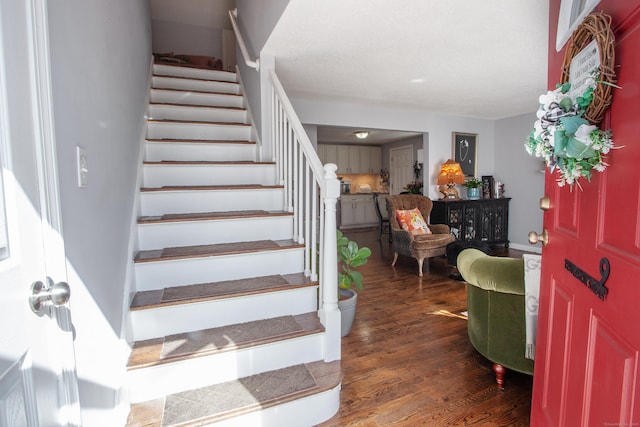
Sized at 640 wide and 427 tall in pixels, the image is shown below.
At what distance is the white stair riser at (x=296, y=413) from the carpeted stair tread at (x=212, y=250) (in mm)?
896

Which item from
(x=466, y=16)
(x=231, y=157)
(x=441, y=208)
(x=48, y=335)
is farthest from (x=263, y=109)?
(x=441, y=208)

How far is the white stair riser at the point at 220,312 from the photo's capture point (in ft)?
5.42

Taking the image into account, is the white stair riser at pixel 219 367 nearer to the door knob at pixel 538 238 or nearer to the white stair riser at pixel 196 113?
the door knob at pixel 538 238

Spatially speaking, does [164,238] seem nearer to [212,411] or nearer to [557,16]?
[212,411]

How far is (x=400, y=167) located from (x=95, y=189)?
7.22m

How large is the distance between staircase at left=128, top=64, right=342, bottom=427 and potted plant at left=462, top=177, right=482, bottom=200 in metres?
3.72

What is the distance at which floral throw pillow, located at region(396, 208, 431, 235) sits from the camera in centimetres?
428

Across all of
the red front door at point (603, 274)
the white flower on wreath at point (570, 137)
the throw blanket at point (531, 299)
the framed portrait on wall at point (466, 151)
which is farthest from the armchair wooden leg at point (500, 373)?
the framed portrait on wall at point (466, 151)

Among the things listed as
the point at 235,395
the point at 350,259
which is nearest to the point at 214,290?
the point at 235,395

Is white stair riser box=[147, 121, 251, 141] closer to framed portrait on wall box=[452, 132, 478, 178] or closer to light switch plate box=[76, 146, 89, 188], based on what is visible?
light switch plate box=[76, 146, 89, 188]

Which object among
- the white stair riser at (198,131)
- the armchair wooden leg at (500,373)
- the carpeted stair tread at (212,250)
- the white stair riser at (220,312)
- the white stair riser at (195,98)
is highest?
the white stair riser at (195,98)

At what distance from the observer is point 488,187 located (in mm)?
5449

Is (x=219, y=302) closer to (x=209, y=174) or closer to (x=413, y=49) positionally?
(x=209, y=174)

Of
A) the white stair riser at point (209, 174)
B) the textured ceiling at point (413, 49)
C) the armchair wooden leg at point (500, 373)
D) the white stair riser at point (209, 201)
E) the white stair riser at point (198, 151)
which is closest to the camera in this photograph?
the armchair wooden leg at point (500, 373)
